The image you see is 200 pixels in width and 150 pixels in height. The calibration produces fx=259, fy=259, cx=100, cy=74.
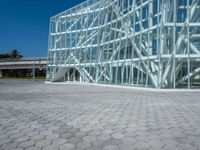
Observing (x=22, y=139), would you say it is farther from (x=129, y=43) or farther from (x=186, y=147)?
(x=129, y=43)

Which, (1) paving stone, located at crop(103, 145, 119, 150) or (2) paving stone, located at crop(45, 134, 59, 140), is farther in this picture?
(2) paving stone, located at crop(45, 134, 59, 140)

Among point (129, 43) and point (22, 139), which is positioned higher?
point (129, 43)

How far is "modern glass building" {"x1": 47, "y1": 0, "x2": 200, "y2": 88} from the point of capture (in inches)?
1056

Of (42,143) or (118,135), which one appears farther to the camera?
(118,135)

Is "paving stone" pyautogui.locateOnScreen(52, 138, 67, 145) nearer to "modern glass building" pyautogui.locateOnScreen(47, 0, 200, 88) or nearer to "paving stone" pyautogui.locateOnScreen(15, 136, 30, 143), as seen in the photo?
"paving stone" pyautogui.locateOnScreen(15, 136, 30, 143)

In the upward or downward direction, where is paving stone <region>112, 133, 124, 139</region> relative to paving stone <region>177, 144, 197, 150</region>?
upward

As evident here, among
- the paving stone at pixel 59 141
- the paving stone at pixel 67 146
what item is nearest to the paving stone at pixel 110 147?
the paving stone at pixel 67 146

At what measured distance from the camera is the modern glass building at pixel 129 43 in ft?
88.0

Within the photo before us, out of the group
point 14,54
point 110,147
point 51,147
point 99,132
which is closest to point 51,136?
point 51,147

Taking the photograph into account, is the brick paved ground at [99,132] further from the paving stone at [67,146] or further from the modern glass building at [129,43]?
the modern glass building at [129,43]

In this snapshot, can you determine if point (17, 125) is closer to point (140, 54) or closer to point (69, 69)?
point (140, 54)

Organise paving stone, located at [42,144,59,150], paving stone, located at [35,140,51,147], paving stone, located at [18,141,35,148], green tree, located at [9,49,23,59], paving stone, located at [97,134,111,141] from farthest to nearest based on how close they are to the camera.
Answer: green tree, located at [9,49,23,59]
paving stone, located at [97,134,111,141]
paving stone, located at [35,140,51,147]
paving stone, located at [18,141,35,148]
paving stone, located at [42,144,59,150]

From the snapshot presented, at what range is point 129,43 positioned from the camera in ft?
115

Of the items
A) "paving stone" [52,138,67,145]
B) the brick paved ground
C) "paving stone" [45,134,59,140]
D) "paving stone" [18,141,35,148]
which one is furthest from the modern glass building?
"paving stone" [18,141,35,148]
